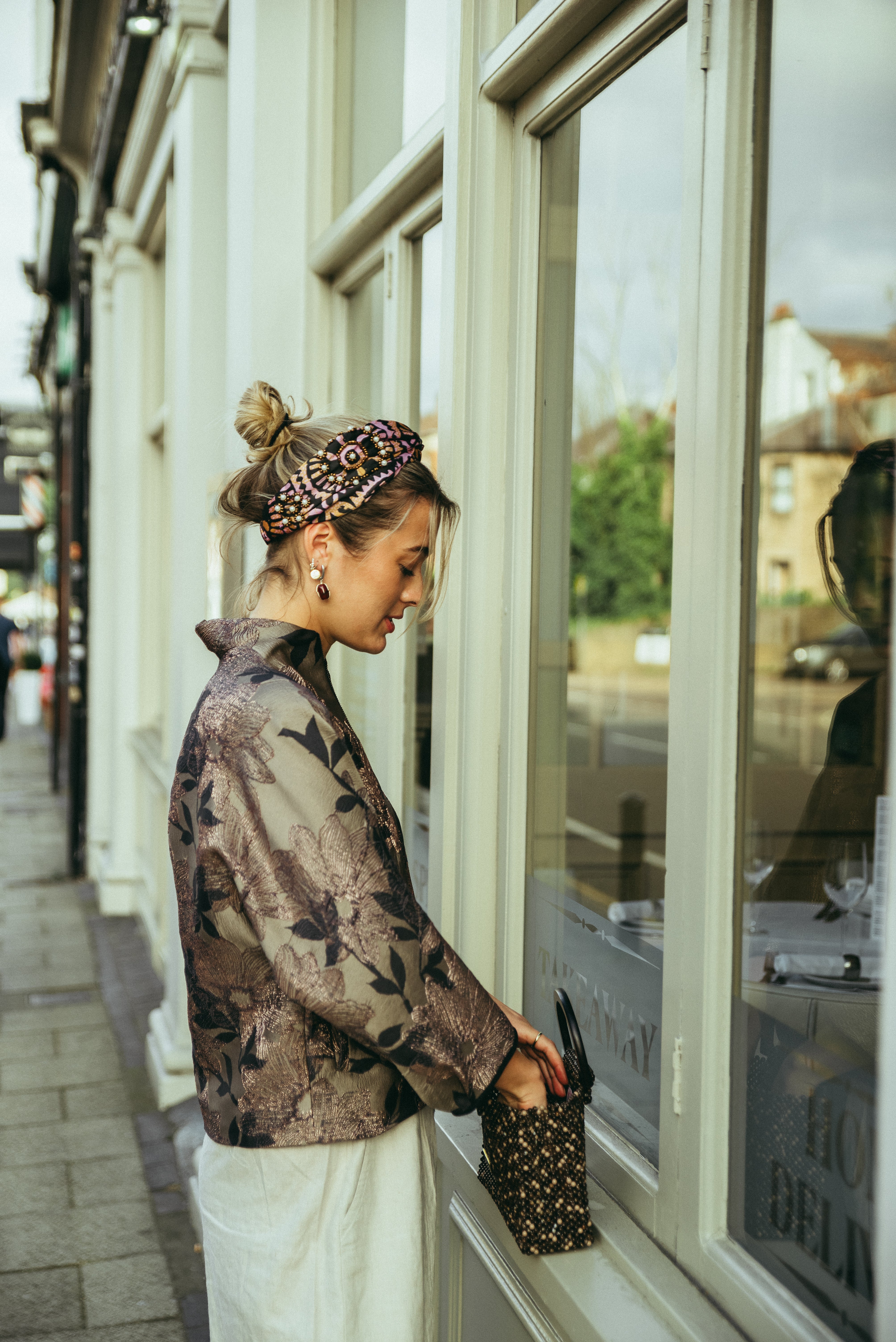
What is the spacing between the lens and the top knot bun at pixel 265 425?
5.46 ft

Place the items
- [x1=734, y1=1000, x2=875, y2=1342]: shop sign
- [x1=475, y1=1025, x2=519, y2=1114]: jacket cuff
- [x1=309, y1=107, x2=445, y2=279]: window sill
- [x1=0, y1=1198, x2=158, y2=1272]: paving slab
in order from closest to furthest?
1. [x1=734, y1=1000, x2=875, y2=1342]: shop sign
2. [x1=475, y1=1025, x2=519, y2=1114]: jacket cuff
3. [x1=309, y1=107, x2=445, y2=279]: window sill
4. [x1=0, y1=1198, x2=158, y2=1272]: paving slab

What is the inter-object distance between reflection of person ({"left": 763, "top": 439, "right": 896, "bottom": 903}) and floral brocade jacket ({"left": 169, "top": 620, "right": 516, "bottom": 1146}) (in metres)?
0.67

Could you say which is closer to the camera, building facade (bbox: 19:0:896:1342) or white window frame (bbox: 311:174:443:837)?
building facade (bbox: 19:0:896:1342)

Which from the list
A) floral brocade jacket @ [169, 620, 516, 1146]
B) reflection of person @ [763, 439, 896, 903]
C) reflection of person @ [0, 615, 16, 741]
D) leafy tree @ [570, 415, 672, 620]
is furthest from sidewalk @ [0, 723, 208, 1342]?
leafy tree @ [570, 415, 672, 620]

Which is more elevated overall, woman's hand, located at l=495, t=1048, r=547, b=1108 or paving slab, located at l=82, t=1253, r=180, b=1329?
woman's hand, located at l=495, t=1048, r=547, b=1108

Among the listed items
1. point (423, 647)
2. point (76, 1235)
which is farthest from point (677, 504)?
point (76, 1235)

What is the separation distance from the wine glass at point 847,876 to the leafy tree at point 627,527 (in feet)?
62.0

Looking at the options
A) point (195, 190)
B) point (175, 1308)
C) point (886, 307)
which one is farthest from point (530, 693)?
point (886, 307)

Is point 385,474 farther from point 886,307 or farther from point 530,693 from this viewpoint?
point 886,307

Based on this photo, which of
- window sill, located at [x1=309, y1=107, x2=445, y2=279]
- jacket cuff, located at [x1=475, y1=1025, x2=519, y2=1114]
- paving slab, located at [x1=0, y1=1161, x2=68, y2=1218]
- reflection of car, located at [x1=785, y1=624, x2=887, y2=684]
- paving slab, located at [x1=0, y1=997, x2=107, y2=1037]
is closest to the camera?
jacket cuff, located at [x1=475, y1=1025, x2=519, y2=1114]

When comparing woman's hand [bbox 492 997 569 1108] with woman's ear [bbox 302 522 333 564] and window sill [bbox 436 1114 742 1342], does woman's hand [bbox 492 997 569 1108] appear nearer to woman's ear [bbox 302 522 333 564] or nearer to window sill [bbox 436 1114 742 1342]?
window sill [bbox 436 1114 742 1342]

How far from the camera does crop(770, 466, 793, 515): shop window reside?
267cm

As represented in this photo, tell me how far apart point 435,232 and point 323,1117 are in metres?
1.96

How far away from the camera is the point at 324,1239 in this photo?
61.9 inches
